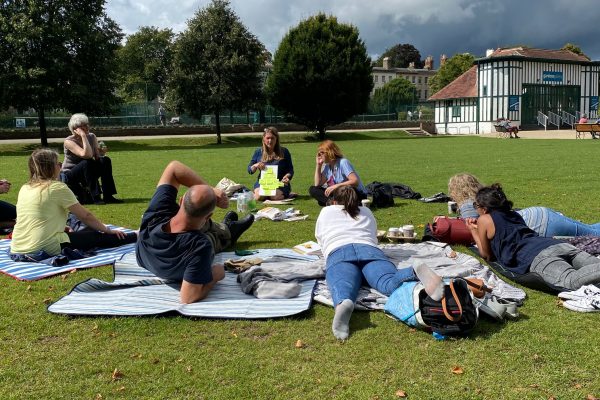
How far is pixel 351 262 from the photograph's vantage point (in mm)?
4926

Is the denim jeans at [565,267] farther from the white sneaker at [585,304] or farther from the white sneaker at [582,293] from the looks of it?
the white sneaker at [585,304]

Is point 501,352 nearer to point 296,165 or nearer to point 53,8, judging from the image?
point 296,165

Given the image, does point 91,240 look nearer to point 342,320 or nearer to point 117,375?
point 117,375

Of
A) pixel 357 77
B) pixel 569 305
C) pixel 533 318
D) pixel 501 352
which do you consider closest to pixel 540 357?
pixel 501 352

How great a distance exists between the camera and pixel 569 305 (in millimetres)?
4453

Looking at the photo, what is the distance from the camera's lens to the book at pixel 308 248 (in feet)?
20.7

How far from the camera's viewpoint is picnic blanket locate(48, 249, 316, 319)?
4.42 meters

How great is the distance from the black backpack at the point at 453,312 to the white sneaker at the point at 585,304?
3.43 feet

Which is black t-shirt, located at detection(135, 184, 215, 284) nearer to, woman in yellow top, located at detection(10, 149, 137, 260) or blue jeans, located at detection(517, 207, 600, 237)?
woman in yellow top, located at detection(10, 149, 137, 260)

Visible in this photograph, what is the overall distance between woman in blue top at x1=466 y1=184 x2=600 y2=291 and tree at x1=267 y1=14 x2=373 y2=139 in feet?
114

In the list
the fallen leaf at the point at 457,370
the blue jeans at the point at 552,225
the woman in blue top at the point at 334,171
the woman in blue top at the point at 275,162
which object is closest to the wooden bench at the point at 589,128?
the woman in blue top at the point at 275,162

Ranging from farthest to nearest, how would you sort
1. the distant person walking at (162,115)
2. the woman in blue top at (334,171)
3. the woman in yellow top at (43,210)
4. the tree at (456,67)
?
1. the tree at (456,67)
2. the distant person walking at (162,115)
3. the woman in blue top at (334,171)
4. the woman in yellow top at (43,210)

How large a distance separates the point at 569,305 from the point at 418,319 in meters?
1.45

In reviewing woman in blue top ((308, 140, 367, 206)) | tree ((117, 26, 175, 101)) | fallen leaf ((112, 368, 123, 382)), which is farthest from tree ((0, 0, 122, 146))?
tree ((117, 26, 175, 101))
